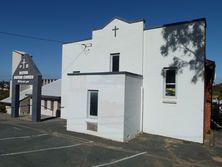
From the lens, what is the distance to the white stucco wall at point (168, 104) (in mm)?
13453

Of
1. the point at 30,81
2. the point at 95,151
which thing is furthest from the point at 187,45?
the point at 30,81

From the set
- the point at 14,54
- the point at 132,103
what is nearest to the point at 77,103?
the point at 132,103

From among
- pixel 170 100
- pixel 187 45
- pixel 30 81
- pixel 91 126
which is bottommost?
pixel 91 126

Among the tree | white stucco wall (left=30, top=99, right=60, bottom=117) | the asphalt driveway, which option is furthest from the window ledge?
white stucco wall (left=30, top=99, right=60, bottom=117)

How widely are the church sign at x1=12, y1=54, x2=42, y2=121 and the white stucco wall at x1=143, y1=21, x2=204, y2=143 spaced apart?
25.2 ft

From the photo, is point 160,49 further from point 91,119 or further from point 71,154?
point 71,154

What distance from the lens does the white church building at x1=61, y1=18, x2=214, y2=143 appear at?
13.4 metres

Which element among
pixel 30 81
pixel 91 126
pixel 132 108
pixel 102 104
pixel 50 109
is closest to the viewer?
pixel 102 104

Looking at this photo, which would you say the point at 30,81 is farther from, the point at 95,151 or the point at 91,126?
the point at 95,151

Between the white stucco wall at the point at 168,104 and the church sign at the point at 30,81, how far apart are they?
25.2 feet

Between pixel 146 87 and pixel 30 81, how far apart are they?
864 cm

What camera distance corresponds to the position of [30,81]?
19.0 m

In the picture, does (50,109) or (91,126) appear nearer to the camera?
(91,126)

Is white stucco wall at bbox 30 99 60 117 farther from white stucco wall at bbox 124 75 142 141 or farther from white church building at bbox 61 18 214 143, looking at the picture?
white stucco wall at bbox 124 75 142 141
